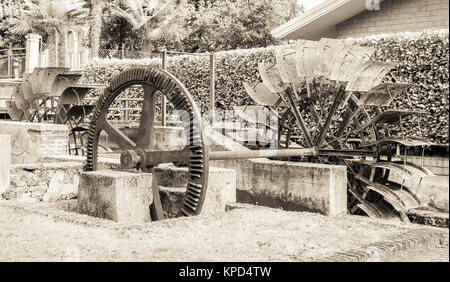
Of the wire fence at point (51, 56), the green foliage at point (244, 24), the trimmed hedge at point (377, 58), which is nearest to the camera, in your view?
the trimmed hedge at point (377, 58)

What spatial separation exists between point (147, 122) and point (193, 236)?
2.21m

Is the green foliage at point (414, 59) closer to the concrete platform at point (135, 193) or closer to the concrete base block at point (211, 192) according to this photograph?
the concrete base block at point (211, 192)

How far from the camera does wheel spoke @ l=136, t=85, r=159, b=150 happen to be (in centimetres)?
765

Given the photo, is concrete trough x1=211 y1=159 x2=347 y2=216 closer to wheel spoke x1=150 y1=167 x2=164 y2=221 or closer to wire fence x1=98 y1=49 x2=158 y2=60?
wheel spoke x1=150 y1=167 x2=164 y2=221

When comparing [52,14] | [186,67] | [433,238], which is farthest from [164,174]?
[52,14]

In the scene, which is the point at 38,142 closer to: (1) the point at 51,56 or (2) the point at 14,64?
(2) the point at 14,64

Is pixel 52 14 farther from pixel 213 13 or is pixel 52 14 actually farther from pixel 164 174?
pixel 164 174

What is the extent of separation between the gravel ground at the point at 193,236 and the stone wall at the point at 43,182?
1782mm

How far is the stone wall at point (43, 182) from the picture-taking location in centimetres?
930

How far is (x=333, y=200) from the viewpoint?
24.9 feet

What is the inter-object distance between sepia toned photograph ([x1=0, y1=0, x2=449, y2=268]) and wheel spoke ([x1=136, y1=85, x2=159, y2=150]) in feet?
0.05

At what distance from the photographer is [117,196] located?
6.95 metres

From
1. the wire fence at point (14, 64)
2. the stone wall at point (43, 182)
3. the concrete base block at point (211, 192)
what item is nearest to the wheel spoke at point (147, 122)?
the concrete base block at point (211, 192)

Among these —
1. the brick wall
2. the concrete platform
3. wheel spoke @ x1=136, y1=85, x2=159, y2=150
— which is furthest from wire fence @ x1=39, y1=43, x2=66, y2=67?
the concrete platform
